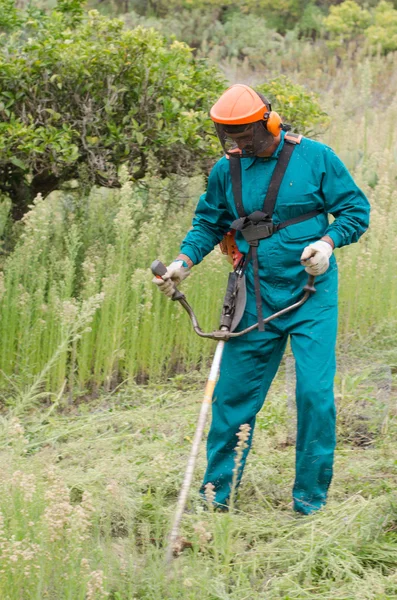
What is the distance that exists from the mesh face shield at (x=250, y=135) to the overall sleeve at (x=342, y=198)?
274 millimetres

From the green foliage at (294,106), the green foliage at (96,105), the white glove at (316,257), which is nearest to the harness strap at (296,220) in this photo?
the white glove at (316,257)

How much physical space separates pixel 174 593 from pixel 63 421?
8.37 ft

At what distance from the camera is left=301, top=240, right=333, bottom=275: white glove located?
397 cm

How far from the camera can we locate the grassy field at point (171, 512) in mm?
3256

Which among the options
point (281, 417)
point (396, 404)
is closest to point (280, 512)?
point (281, 417)

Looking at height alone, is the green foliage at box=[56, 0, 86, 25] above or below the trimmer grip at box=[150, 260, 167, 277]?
above

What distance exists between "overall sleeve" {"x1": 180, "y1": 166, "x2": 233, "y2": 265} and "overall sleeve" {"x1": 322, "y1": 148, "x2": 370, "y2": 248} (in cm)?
51

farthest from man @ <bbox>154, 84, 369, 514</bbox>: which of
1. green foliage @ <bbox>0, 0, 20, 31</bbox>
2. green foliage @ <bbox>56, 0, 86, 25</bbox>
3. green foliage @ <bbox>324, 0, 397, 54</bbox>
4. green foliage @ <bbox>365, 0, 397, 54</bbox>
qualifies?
green foliage @ <bbox>365, 0, 397, 54</bbox>

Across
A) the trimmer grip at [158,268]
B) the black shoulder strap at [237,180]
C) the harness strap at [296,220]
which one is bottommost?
the trimmer grip at [158,268]

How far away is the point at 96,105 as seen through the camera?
6551 millimetres

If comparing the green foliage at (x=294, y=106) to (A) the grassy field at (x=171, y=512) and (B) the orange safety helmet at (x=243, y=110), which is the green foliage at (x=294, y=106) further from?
(B) the orange safety helmet at (x=243, y=110)

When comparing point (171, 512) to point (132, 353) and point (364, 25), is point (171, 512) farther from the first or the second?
point (364, 25)

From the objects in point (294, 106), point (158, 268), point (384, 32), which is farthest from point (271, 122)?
point (384, 32)

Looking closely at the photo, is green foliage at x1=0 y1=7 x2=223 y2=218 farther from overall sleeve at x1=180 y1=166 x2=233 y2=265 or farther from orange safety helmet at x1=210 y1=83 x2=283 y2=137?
orange safety helmet at x1=210 y1=83 x2=283 y2=137
